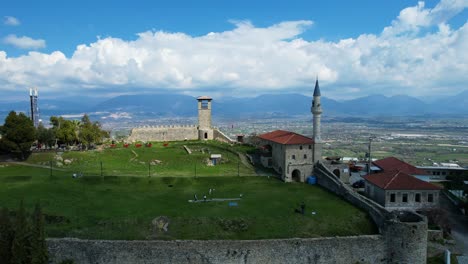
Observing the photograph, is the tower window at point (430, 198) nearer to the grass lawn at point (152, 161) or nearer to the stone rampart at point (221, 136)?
the grass lawn at point (152, 161)

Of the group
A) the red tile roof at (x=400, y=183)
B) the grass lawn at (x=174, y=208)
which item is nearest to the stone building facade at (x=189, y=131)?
the grass lawn at (x=174, y=208)

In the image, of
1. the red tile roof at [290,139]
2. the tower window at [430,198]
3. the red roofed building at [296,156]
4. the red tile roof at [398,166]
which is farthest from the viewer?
the red tile roof at [290,139]

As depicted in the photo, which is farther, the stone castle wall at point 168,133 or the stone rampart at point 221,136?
the stone castle wall at point 168,133

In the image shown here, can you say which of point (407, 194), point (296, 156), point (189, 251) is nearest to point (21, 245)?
point (189, 251)

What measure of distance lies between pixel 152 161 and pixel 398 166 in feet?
101

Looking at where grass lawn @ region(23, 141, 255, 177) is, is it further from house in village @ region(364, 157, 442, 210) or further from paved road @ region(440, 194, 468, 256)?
paved road @ region(440, 194, 468, 256)

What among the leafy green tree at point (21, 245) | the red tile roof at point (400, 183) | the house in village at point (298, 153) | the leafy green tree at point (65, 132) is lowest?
the leafy green tree at point (21, 245)

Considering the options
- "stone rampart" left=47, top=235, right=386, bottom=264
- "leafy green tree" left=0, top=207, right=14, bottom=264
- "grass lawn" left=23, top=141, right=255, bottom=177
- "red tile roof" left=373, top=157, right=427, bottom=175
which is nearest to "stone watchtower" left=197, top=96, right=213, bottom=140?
"grass lawn" left=23, top=141, right=255, bottom=177

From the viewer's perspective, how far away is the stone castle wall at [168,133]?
215 feet

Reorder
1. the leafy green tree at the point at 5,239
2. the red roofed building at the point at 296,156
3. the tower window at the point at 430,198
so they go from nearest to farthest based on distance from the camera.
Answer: the leafy green tree at the point at 5,239, the tower window at the point at 430,198, the red roofed building at the point at 296,156

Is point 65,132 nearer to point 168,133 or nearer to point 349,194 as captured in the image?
point 168,133

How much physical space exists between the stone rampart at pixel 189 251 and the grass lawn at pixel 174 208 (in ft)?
3.69

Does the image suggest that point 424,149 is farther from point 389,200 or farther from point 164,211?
point 164,211

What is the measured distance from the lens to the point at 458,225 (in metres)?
33.2
